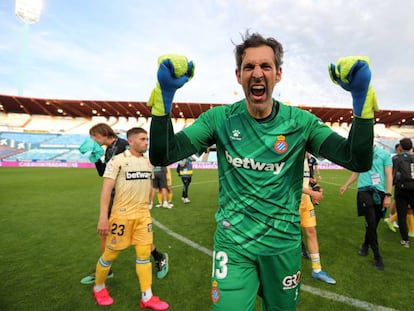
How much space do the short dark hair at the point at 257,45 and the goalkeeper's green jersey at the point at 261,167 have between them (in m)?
0.39

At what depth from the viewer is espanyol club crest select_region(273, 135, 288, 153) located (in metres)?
1.75

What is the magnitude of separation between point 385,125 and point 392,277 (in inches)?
2318

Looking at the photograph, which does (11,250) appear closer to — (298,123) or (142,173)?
(142,173)

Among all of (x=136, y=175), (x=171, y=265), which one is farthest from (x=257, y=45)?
(x=171, y=265)

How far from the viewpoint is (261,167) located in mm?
1739

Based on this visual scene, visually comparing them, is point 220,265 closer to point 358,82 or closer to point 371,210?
point 358,82

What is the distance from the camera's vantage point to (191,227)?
271 inches

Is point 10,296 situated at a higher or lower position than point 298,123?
lower

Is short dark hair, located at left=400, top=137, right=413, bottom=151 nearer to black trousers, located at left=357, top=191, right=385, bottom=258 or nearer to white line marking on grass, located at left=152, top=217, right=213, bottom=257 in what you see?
black trousers, located at left=357, top=191, right=385, bottom=258

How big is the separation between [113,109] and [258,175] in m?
49.2

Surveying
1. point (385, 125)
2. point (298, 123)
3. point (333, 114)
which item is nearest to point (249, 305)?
point (298, 123)

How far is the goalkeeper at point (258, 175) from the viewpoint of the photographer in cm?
168

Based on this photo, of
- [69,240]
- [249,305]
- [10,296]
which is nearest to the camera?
[249,305]

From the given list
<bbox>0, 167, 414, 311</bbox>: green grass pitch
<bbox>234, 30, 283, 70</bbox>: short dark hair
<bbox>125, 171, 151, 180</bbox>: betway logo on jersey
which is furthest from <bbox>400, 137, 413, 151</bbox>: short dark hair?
<bbox>125, 171, 151, 180</bbox>: betway logo on jersey
